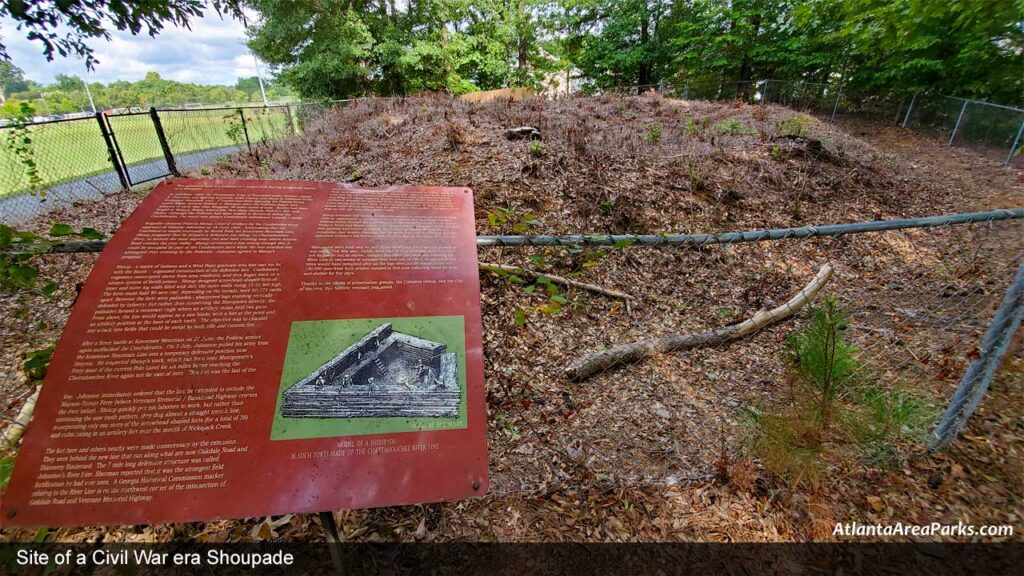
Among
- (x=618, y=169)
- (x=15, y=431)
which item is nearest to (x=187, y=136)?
(x=15, y=431)

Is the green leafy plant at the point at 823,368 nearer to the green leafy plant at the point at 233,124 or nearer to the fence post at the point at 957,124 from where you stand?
the green leafy plant at the point at 233,124

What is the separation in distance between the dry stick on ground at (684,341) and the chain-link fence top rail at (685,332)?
3.1 inches

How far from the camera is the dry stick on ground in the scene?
3.53 meters

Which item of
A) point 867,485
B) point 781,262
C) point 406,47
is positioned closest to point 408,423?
point 867,485

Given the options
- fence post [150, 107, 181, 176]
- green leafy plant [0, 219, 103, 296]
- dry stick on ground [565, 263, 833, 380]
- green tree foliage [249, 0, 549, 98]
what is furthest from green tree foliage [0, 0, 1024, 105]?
green leafy plant [0, 219, 103, 296]

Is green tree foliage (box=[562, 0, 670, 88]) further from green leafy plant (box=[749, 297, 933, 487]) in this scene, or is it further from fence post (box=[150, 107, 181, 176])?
green leafy plant (box=[749, 297, 933, 487])

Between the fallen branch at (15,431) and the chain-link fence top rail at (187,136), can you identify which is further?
the chain-link fence top rail at (187,136)

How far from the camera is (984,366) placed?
2.36 meters

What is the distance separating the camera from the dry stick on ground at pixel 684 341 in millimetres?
3529

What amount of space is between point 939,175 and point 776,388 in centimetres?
1159

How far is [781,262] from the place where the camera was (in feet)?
17.9

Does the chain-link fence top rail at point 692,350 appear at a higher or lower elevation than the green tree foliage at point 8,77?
lower

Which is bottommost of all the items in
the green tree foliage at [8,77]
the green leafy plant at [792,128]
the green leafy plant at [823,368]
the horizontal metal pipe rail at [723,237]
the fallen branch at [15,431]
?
the fallen branch at [15,431]

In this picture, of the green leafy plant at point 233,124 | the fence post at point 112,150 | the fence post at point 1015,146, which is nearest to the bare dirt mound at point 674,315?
the fence post at point 112,150
